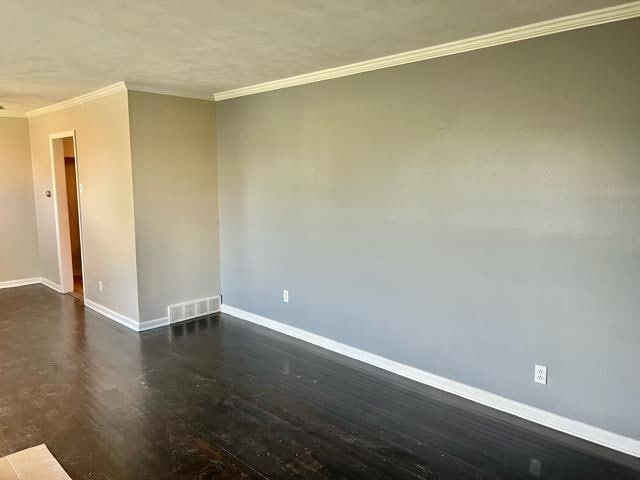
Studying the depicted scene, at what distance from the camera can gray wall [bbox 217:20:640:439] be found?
2564 millimetres

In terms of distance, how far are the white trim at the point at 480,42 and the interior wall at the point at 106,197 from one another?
160 centimetres

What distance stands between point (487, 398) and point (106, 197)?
13.4 ft

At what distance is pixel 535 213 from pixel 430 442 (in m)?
1.53

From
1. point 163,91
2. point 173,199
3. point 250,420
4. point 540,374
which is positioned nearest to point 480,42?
point 540,374

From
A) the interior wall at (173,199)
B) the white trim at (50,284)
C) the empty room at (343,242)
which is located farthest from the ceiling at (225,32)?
the white trim at (50,284)

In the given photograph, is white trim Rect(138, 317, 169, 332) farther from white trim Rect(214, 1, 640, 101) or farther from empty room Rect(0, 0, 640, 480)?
white trim Rect(214, 1, 640, 101)

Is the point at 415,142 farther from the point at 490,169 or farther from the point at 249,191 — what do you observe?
the point at 249,191

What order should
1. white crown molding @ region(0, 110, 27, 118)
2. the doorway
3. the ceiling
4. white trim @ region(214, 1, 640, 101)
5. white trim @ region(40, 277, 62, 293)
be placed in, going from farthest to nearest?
white trim @ region(40, 277, 62, 293) → white crown molding @ region(0, 110, 27, 118) → the doorway → white trim @ region(214, 1, 640, 101) → the ceiling

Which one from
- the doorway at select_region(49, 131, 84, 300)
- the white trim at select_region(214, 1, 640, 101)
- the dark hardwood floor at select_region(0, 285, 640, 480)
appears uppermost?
the white trim at select_region(214, 1, 640, 101)

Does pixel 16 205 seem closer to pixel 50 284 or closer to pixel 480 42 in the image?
pixel 50 284

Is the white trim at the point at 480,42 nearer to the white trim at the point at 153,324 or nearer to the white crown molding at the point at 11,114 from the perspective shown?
the white trim at the point at 153,324

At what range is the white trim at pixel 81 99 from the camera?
432cm

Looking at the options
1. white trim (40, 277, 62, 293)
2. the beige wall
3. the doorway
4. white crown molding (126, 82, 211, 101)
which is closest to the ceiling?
white crown molding (126, 82, 211, 101)

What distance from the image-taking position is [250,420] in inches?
116
